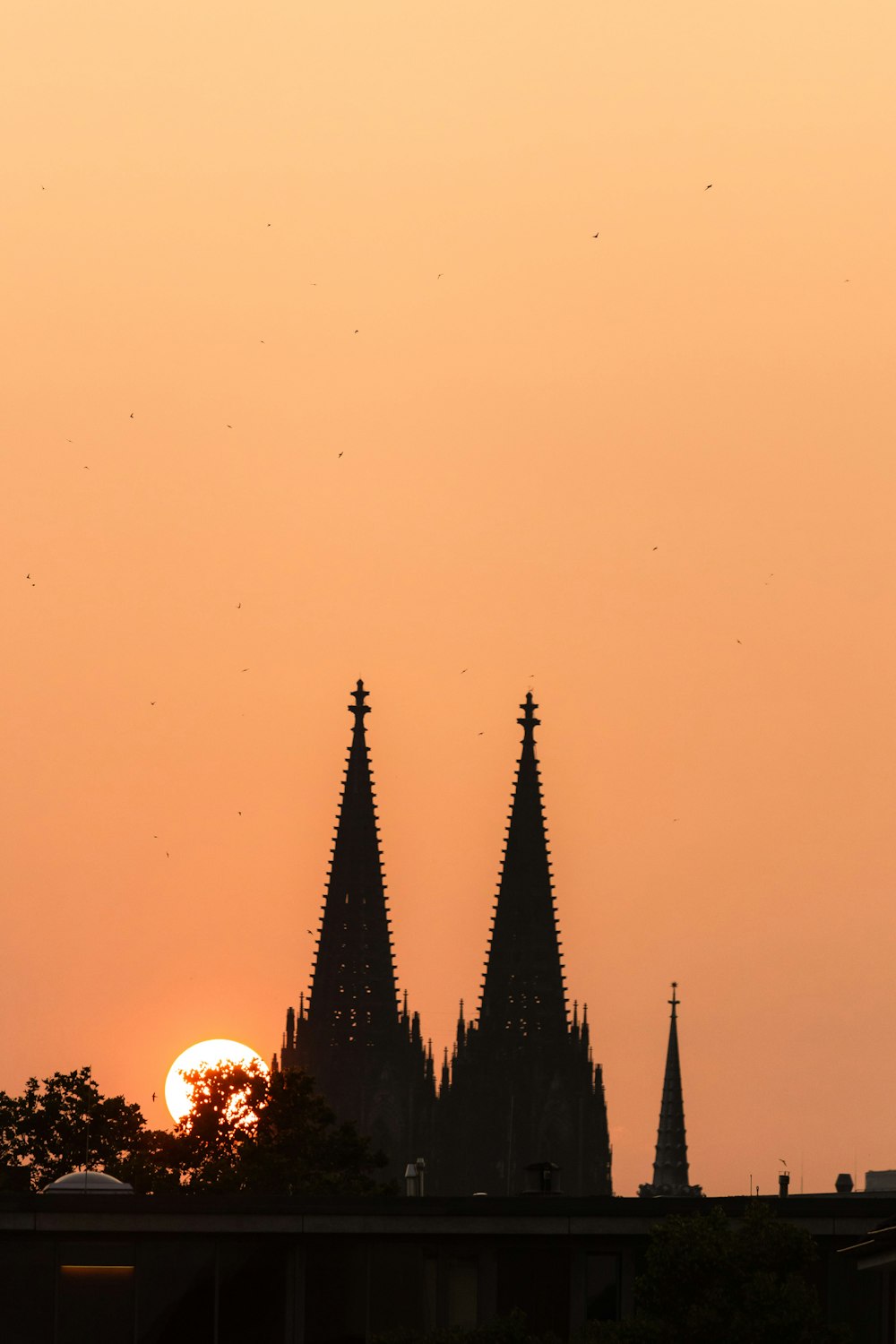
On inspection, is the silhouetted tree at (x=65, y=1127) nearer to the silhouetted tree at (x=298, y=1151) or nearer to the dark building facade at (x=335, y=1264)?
the silhouetted tree at (x=298, y=1151)

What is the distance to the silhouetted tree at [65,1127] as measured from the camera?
10881 centimetres

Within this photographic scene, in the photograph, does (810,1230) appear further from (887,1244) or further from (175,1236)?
(175,1236)

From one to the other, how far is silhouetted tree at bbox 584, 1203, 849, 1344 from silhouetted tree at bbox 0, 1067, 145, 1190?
64915 mm

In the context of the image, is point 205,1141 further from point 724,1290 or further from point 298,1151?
point 724,1290

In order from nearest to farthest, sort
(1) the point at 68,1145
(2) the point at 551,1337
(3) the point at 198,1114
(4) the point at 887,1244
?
1. (4) the point at 887,1244
2. (2) the point at 551,1337
3. (1) the point at 68,1145
4. (3) the point at 198,1114

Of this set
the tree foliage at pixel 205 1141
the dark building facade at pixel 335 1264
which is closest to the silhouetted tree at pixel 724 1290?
the dark building facade at pixel 335 1264

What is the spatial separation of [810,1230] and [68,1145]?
214 ft

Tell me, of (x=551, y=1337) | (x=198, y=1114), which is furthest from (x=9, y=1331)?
(x=198, y=1114)

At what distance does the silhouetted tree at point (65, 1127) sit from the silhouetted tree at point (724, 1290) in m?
64.9

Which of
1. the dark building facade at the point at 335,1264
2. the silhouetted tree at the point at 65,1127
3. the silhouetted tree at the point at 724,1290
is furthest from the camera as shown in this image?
the silhouetted tree at the point at 65,1127

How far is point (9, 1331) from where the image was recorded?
1918 inches

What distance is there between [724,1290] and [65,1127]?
6825cm

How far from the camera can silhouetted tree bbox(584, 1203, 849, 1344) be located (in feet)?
148

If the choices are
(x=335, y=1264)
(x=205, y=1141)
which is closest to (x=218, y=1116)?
(x=205, y=1141)
